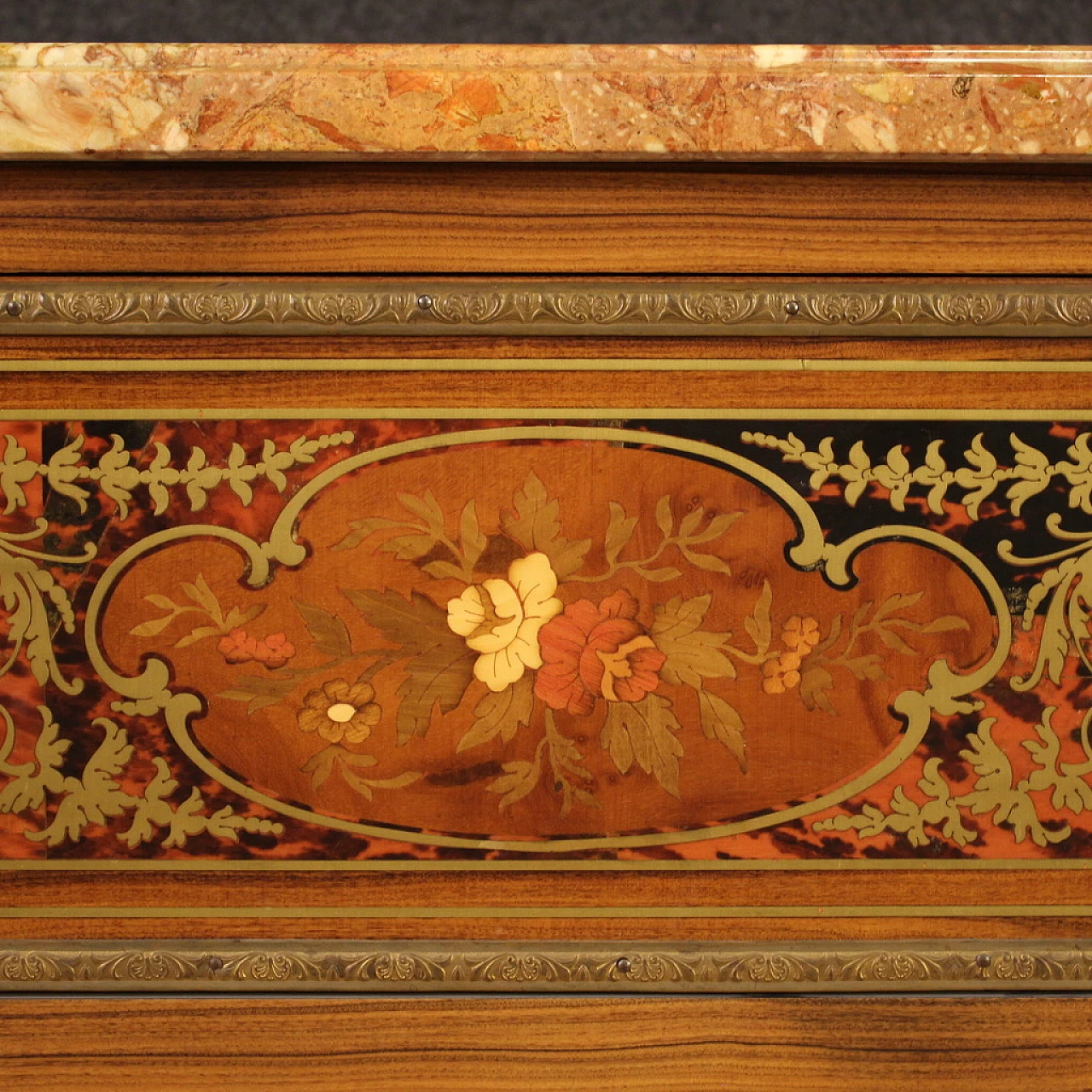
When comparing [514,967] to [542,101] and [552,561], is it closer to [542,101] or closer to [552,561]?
[552,561]

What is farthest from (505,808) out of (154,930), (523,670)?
(154,930)

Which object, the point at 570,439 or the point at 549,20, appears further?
the point at 549,20

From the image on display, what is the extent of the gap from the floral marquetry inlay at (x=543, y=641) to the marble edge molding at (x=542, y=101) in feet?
0.53

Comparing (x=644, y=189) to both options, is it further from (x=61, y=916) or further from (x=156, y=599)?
(x=61, y=916)

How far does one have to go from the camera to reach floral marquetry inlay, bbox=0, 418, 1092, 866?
641mm

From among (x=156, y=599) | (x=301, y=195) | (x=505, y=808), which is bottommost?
(x=505, y=808)

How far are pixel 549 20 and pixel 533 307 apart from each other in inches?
25.7

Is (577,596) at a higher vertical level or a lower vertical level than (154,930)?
higher

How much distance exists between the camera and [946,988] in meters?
0.67

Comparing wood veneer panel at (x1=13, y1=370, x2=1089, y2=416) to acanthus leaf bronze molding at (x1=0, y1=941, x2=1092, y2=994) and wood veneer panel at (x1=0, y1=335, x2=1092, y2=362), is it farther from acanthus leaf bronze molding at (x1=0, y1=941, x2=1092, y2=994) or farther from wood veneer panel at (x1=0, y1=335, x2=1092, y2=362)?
acanthus leaf bronze molding at (x1=0, y1=941, x2=1092, y2=994)

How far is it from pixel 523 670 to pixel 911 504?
258 mm

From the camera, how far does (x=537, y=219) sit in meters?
0.63

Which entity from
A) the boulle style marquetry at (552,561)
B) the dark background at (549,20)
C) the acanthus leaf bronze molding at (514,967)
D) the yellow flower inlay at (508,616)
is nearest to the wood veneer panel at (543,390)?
the boulle style marquetry at (552,561)

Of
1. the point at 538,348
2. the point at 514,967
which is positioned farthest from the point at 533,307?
the point at 514,967
